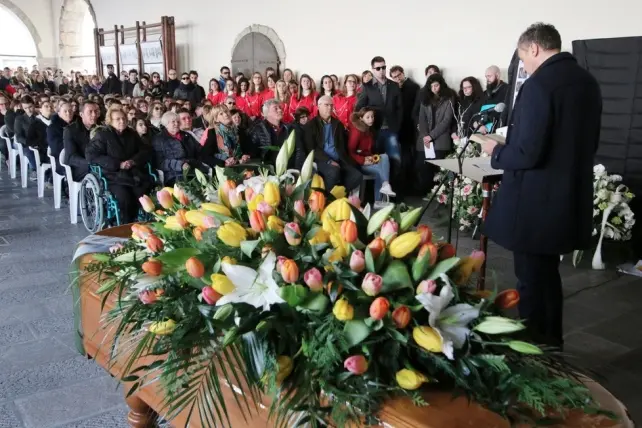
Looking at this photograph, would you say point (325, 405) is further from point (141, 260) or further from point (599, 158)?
point (599, 158)

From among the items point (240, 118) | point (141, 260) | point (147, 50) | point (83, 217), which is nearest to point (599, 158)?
point (240, 118)

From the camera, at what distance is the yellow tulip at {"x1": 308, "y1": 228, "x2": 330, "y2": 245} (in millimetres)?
1152

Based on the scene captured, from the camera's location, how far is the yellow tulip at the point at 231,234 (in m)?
1.18

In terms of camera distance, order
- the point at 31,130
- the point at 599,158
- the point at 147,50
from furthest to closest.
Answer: the point at 147,50
the point at 31,130
the point at 599,158

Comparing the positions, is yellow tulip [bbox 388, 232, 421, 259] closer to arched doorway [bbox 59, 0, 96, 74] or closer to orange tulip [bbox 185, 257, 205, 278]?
orange tulip [bbox 185, 257, 205, 278]

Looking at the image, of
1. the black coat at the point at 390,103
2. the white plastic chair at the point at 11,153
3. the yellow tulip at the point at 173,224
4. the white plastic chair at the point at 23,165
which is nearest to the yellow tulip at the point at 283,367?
the yellow tulip at the point at 173,224

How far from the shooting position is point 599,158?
5.05 m

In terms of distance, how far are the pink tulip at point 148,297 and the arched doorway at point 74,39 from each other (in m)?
20.3

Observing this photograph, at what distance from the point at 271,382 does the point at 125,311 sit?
1.37ft

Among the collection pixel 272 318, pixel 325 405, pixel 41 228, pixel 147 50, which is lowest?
pixel 41 228

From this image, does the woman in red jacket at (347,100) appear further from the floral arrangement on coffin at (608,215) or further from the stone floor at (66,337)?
the floral arrangement on coffin at (608,215)

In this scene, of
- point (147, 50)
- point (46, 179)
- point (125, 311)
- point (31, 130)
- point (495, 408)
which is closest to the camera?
point (495, 408)

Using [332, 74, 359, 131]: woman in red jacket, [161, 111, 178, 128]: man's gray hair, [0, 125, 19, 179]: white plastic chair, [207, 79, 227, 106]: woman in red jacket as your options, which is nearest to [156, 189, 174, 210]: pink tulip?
[161, 111, 178, 128]: man's gray hair

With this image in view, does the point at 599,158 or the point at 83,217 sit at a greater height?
the point at 599,158
